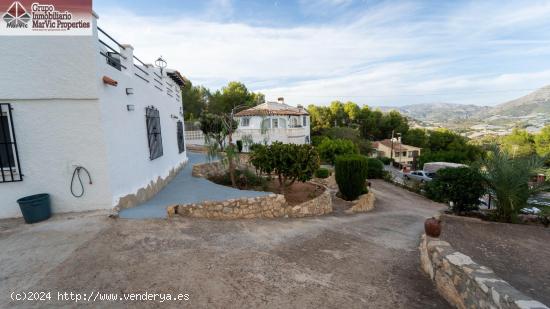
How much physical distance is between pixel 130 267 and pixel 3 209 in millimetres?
4022

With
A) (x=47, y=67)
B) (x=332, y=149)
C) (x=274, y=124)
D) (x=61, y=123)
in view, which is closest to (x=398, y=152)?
(x=332, y=149)

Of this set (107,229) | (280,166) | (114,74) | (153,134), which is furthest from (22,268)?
(280,166)

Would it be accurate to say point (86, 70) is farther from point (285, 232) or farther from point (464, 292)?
point (464, 292)

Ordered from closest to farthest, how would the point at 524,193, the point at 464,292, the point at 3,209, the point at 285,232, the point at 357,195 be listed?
1. the point at 464,292
2. the point at 3,209
3. the point at 285,232
4. the point at 524,193
5. the point at 357,195

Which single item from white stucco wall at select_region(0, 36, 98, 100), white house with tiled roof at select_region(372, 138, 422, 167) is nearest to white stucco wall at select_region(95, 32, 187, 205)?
white stucco wall at select_region(0, 36, 98, 100)

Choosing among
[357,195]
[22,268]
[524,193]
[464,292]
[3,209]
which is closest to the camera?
[464,292]

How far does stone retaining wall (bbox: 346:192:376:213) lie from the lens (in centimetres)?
1096

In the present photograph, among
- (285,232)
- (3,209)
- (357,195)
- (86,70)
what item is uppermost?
(86,70)

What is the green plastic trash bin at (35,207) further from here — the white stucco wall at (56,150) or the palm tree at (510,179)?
the palm tree at (510,179)

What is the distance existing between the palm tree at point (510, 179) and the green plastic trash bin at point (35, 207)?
36.9 feet

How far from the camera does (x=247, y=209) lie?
708 cm

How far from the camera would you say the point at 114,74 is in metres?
5.87

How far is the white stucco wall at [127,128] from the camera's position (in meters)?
5.54

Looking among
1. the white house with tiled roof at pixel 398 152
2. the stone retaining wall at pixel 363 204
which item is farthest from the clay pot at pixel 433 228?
the white house with tiled roof at pixel 398 152
